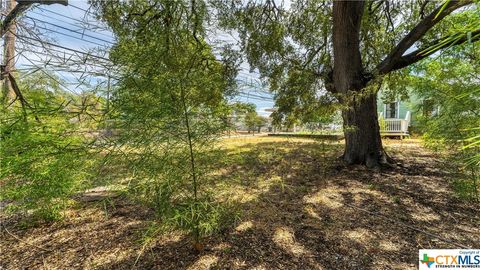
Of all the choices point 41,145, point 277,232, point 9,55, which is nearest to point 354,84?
point 277,232

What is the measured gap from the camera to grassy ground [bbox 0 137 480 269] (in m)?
2.01

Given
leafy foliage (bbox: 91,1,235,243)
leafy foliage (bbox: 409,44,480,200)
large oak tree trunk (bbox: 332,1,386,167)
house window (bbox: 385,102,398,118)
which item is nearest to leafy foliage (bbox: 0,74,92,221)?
leafy foliage (bbox: 91,1,235,243)

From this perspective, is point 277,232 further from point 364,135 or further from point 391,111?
point 391,111

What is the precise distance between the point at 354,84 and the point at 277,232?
10.5 feet

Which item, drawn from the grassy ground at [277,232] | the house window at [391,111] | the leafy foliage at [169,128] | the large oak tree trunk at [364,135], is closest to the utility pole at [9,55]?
the leafy foliage at [169,128]

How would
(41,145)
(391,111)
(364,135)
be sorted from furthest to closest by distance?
(391,111) < (364,135) < (41,145)

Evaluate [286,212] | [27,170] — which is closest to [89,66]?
[27,170]

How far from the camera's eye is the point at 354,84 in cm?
436

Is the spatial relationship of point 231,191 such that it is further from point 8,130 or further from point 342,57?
point 342,57

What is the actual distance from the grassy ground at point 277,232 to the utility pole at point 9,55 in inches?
56.9

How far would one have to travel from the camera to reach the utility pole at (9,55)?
7.38 ft

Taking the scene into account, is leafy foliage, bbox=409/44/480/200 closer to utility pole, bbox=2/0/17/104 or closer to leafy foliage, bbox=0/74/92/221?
leafy foliage, bbox=0/74/92/221

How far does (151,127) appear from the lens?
1.72 m

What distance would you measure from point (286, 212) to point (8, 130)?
2853 millimetres
